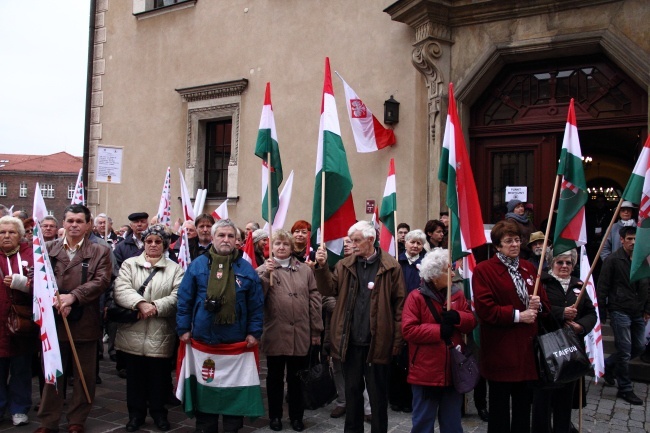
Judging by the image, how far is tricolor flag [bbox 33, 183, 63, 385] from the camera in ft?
17.4

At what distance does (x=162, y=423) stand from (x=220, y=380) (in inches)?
29.2

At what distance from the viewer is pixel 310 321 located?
5.96 metres

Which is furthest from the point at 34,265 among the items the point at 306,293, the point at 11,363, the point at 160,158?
the point at 160,158

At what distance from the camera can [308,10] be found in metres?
12.2

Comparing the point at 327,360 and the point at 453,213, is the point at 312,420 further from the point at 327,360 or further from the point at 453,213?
the point at 453,213

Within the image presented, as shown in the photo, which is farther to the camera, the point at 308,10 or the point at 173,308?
the point at 308,10

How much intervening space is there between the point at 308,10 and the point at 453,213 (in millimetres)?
8077

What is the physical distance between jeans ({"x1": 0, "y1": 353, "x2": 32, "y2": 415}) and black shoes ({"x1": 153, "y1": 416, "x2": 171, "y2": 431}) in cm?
116

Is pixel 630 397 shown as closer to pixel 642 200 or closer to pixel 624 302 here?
pixel 624 302

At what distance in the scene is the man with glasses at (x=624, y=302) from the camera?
7.23m

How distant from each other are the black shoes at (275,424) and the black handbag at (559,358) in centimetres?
226

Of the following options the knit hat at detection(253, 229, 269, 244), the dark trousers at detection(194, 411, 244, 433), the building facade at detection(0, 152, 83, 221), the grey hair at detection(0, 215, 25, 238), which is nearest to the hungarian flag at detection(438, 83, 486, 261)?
the dark trousers at detection(194, 411, 244, 433)

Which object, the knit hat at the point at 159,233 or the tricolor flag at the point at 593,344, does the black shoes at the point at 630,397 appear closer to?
the tricolor flag at the point at 593,344

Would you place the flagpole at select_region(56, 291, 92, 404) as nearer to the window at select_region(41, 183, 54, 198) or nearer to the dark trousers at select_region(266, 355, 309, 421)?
the dark trousers at select_region(266, 355, 309, 421)
